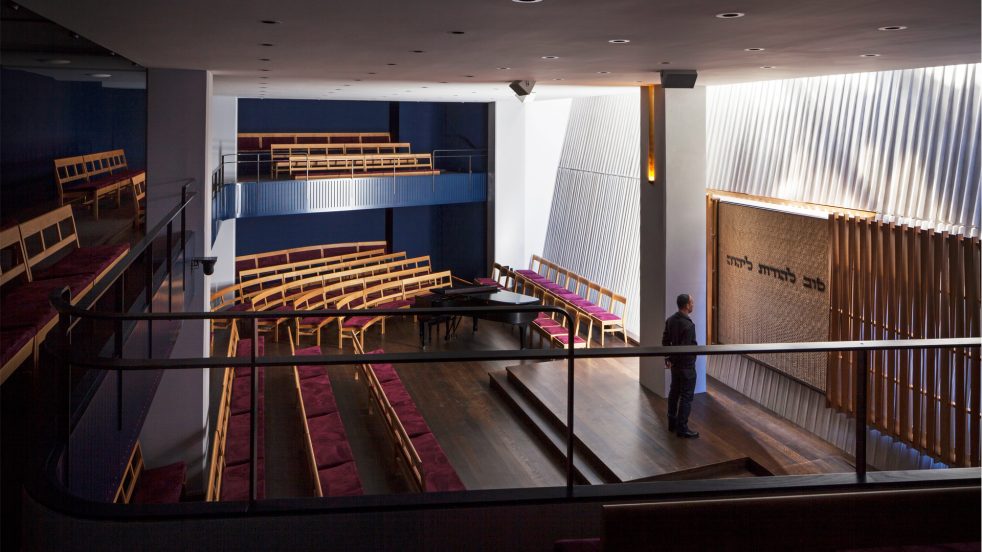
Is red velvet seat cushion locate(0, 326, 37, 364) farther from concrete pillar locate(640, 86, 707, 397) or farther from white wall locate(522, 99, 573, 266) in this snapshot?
white wall locate(522, 99, 573, 266)

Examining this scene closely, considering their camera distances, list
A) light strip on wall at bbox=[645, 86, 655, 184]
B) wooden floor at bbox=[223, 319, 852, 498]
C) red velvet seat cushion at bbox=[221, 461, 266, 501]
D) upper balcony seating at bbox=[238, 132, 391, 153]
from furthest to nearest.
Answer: upper balcony seating at bbox=[238, 132, 391, 153] → light strip on wall at bbox=[645, 86, 655, 184] → wooden floor at bbox=[223, 319, 852, 498] → red velvet seat cushion at bbox=[221, 461, 266, 501]

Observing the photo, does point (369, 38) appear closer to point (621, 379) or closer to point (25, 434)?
point (25, 434)

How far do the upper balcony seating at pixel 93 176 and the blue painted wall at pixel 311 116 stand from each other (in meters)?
6.85

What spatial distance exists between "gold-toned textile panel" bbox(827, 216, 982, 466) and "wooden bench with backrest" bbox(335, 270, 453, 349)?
7.16 meters

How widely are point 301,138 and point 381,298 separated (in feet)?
17.4

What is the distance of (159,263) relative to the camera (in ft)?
25.1

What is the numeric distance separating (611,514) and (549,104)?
54.2 ft

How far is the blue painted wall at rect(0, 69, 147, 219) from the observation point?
9281 mm

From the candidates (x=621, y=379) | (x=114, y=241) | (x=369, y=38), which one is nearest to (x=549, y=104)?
(x=621, y=379)

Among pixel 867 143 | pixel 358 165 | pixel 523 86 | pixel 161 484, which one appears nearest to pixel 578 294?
pixel 358 165

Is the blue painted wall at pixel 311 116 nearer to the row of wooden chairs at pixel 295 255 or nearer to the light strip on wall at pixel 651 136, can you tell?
the row of wooden chairs at pixel 295 255

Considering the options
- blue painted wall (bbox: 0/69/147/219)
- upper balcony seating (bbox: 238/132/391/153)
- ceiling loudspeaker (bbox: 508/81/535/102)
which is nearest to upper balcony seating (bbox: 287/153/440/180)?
upper balcony seating (bbox: 238/132/391/153)

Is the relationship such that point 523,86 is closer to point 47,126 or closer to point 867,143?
point 867,143

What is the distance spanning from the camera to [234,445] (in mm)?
8648
